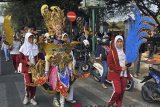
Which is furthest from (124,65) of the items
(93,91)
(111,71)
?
(93,91)

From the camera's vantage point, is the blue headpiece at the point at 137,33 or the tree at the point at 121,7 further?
the tree at the point at 121,7

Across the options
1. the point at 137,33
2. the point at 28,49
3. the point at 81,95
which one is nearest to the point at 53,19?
the point at 28,49

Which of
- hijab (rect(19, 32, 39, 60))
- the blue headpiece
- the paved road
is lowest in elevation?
the paved road

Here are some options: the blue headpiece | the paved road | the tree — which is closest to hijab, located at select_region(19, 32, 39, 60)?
the paved road

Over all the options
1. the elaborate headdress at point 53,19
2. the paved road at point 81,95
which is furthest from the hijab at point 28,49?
the paved road at point 81,95

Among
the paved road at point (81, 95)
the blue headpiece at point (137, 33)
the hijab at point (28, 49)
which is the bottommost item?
the paved road at point (81, 95)

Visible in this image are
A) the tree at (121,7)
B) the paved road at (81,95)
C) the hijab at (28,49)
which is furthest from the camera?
the tree at (121,7)

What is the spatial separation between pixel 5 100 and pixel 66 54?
7.65 feet

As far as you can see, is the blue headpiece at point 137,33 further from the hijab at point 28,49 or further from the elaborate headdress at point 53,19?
the hijab at point 28,49

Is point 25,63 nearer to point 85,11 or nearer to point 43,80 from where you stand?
point 43,80

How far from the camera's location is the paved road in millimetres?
8125

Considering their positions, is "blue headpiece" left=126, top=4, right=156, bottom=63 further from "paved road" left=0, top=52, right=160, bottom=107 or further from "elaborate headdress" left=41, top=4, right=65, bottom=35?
"elaborate headdress" left=41, top=4, right=65, bottom=35

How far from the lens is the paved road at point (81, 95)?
8.12 metres

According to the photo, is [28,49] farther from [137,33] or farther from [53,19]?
[137,33]
